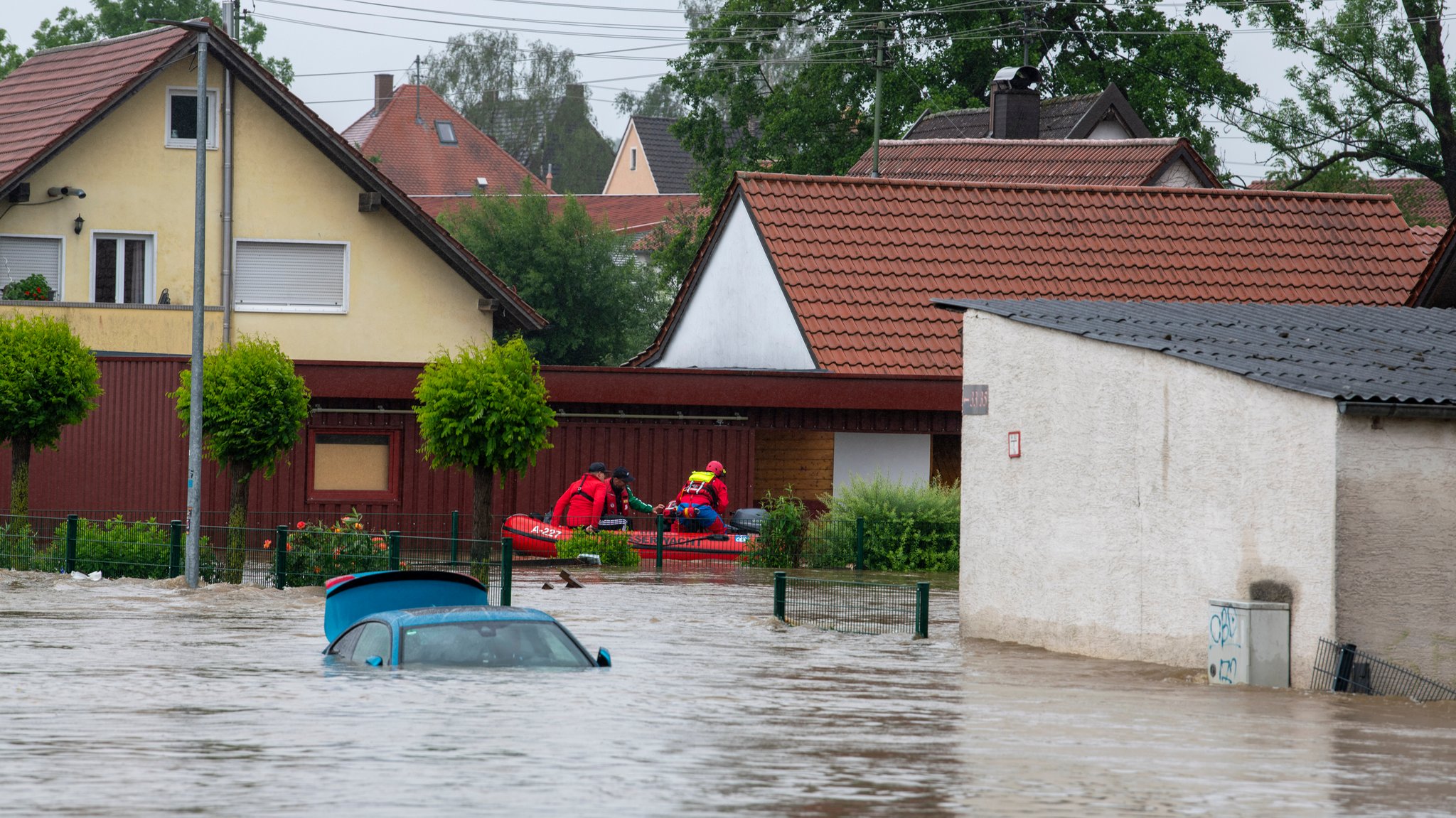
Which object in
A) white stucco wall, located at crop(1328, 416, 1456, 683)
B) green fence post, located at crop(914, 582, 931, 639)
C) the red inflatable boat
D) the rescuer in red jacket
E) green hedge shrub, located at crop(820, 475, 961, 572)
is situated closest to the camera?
white stucco wall, located at crop(1328, 416, 1456, 683)

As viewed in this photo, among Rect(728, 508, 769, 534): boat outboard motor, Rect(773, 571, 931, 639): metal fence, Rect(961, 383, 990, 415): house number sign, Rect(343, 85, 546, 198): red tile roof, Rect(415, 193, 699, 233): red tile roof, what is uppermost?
Rect(343, 85, 546, 198): red tile roof

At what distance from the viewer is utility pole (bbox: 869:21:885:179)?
43.4m

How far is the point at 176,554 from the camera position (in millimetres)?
24891

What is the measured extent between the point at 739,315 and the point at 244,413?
45.3ft

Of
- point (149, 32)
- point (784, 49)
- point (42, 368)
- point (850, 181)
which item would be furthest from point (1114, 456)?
point (784, 49)

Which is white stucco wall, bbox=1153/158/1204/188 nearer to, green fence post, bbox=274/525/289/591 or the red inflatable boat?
the red inflatable boat

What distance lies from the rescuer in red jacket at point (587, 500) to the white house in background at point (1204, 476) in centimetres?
946

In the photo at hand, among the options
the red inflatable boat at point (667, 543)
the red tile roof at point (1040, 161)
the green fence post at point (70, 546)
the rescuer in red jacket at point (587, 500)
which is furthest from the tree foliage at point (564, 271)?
the green fence post at point (70, 546)

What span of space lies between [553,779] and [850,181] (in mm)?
27327

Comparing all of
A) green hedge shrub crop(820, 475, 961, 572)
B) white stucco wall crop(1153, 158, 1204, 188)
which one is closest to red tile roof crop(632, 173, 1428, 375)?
white stucco wall crop(1153, 158, 1204, 188)

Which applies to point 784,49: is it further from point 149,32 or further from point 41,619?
point 41,619

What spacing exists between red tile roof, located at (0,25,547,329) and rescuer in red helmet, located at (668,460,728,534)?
5911 millimetres

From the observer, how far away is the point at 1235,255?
37969mm

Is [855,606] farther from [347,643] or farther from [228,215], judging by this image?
[228,215]
